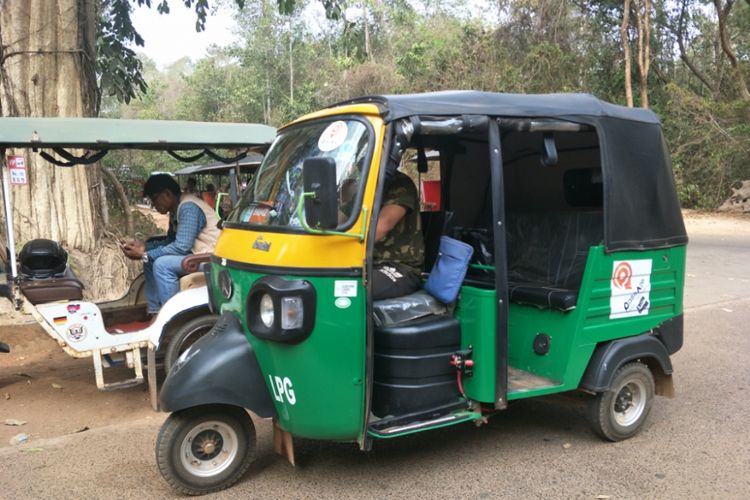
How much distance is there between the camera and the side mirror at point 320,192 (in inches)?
115

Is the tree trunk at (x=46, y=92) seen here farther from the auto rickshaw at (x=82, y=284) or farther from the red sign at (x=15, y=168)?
the red sign at (x=15, y=168)

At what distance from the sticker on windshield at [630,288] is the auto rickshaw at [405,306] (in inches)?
0.5

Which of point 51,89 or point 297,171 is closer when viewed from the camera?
point 297,171

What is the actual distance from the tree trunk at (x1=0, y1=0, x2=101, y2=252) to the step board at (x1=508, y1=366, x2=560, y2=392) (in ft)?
18.3

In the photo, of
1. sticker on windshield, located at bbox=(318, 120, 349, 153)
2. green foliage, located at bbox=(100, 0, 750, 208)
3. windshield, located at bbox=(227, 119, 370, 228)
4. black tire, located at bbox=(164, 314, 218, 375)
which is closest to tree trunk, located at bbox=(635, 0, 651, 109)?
green foliage, located at bbox=(100, 0, 750, 208)

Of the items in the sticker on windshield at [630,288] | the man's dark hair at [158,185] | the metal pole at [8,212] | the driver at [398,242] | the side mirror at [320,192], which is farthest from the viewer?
the man's dark hair at [158,185]

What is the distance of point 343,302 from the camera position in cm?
314

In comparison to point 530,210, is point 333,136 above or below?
above

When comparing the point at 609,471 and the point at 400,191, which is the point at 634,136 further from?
the point at 609,471

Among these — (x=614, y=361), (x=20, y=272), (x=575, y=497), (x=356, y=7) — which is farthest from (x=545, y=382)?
(x=356, y=7)

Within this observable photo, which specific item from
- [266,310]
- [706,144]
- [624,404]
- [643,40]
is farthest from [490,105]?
[706,144]

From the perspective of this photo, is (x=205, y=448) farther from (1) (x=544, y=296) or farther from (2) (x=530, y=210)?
(2) (x=530, y=210)

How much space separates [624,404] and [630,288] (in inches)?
32.7

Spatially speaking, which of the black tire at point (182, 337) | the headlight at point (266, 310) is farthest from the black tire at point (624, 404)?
the black tire at point (182, 337)
